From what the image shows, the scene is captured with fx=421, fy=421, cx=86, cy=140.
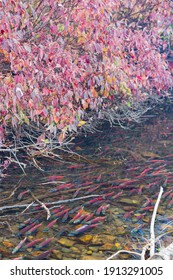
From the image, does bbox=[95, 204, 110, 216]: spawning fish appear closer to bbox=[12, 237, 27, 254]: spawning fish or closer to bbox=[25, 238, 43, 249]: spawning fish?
bbox=[25, 238, 43, 249]: spawning fish

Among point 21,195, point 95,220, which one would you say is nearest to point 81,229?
point 95,220

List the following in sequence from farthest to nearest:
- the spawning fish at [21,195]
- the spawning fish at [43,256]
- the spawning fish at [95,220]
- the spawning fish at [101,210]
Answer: the spawning fish at [21,195]
the spawning fish at [101,210]
the spawning fish at [95,220]
the spawning fish at [43,256]

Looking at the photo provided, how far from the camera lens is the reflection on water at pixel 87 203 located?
454 centimetres

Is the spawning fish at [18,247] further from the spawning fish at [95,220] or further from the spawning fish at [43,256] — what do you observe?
the spawning fish at [95,220]

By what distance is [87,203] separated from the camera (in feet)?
18.3

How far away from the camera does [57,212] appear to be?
17.3ft

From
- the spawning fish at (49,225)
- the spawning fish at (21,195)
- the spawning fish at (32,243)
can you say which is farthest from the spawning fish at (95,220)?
the spawning fish at (21,195)

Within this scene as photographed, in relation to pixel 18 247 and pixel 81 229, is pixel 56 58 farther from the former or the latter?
pixel 18 247

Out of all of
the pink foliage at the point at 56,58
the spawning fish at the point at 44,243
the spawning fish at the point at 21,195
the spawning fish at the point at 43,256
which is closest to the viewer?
the spawning fish at the point at 43,256

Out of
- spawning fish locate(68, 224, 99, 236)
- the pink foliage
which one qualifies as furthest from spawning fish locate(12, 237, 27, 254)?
the pink foliage

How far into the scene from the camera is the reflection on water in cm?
454

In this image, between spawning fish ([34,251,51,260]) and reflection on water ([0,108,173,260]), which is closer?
spawning fish ([34,251,51,260])

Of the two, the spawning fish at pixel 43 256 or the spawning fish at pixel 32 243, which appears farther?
the spawning fish at pixel 32 243

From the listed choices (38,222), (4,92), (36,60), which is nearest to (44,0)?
(36,60)
